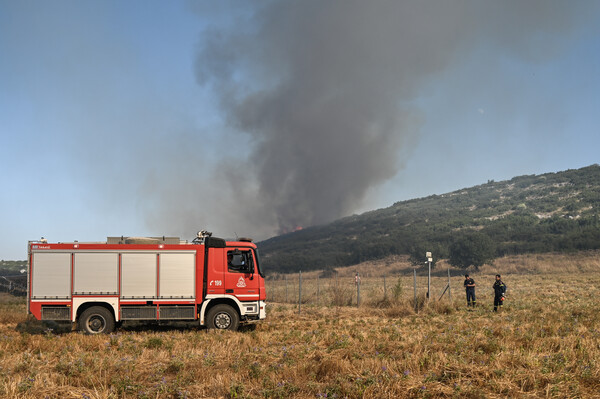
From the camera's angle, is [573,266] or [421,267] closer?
[573,266]

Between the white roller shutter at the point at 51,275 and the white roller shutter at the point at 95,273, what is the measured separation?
28 cm

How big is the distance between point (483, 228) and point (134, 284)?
12173 centimetres

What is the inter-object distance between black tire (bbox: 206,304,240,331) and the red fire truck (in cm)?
3

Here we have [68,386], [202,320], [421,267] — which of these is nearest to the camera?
[68,386]

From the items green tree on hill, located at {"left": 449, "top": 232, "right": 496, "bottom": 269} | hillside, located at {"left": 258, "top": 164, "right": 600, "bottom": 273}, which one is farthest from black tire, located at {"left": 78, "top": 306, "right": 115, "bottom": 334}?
hillside, located at {"left": 258, "top": 164, "right": 600, "bottom": 273}

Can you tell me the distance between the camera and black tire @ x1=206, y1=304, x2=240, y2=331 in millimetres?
15531

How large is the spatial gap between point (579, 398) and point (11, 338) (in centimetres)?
1368

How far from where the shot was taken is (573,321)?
15.8 m

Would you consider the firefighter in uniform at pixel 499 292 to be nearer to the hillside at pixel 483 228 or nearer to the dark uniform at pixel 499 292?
the dark uniform at pixel 499 292

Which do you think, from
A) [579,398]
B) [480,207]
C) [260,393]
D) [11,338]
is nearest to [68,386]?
[260,393]

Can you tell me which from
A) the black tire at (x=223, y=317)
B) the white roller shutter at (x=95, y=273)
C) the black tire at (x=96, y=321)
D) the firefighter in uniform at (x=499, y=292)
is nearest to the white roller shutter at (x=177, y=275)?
the black tire at (x=223, y=317)

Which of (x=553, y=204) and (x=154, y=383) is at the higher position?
(x=553, y=204)

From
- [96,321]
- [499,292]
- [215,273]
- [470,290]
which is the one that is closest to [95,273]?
[96,321]

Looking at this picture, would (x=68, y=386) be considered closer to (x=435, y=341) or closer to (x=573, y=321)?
(x=435, y=341)
